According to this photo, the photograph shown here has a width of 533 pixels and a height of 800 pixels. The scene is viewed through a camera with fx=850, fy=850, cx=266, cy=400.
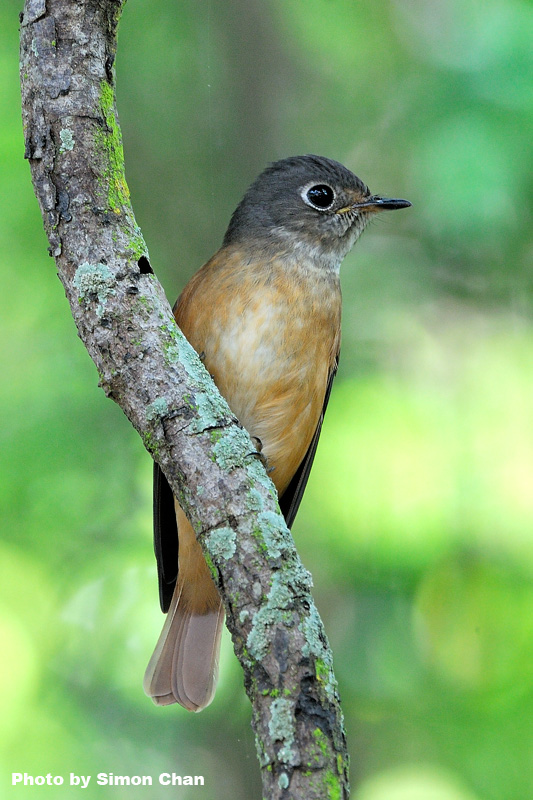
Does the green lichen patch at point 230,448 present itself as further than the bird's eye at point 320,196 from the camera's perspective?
No

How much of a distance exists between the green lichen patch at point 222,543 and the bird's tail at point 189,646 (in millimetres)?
1857

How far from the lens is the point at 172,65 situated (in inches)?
229

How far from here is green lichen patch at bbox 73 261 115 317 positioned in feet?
8.26

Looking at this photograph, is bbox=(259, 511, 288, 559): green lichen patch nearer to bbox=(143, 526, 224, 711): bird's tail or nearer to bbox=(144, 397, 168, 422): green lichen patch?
bbox=(144, 397, 168, 422): green lichen patch

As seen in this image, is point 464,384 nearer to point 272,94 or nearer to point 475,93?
point 475,93

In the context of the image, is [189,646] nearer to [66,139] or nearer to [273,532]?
[273,532]

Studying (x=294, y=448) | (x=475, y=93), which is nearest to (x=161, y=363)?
(x=294, y=448)

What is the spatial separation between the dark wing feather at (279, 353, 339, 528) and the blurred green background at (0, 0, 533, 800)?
44 cm

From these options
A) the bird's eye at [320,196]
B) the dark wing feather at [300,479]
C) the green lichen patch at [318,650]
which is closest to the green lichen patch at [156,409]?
the green lichen patch at [318,650]

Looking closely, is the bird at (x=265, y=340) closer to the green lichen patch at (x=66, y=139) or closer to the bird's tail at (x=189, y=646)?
the bird's tail at (x=189, y=646)

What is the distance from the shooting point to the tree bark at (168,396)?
195 centimetres

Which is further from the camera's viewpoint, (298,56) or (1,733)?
(298,56)

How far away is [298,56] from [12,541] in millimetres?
3807

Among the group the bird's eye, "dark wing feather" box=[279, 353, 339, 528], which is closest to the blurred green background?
"dark wing feather" box=[279, 353, 339, 528]
